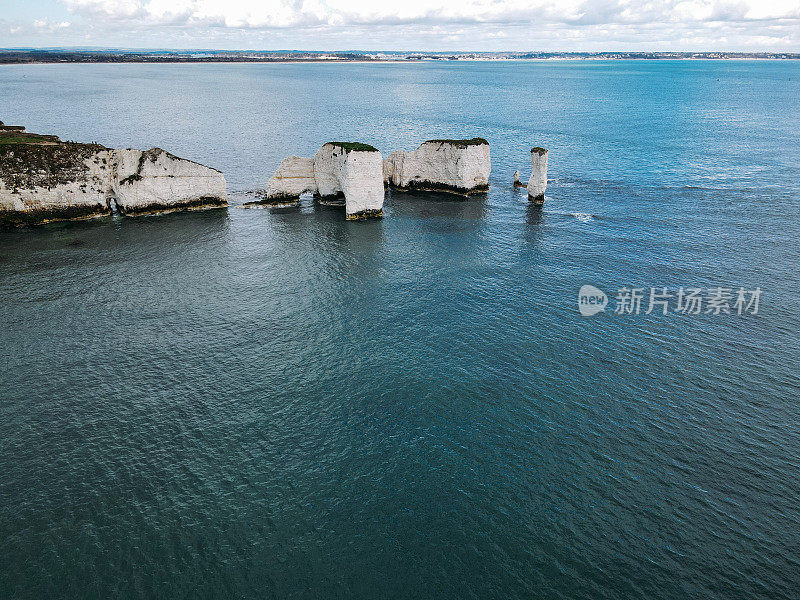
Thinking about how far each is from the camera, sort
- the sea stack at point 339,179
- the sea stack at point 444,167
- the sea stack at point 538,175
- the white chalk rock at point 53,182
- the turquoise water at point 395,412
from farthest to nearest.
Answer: the sea stack at point 444,167 < the sea stack at point 538,175 < the sea stack at point 339,179 < the white chalk rock at point 53,182 < the turquoise water at point 395,412

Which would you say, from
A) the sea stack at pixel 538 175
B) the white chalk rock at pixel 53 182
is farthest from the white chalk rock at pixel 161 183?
the sea stack at pixel 538 175

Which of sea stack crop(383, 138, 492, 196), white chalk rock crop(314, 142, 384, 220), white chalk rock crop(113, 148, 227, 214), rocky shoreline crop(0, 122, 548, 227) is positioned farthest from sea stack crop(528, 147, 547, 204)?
white chalk rock crop(113, 148, 227, 214)

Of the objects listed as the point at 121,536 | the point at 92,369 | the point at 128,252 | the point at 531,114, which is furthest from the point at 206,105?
the point at 121,536

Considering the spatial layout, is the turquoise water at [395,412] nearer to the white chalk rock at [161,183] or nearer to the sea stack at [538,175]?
the white chalk rock at [161,183]

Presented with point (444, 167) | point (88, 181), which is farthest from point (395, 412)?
point (88, 181)

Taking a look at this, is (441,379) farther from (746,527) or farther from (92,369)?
(92,369)

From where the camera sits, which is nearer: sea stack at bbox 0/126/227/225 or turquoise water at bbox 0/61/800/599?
turquoise water at bbox 0/61/800/599

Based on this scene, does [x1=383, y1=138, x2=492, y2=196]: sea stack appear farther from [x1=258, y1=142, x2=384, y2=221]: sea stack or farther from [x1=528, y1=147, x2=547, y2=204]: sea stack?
[x1=258, y1=142, x2=384, y2=221]: sea stack
